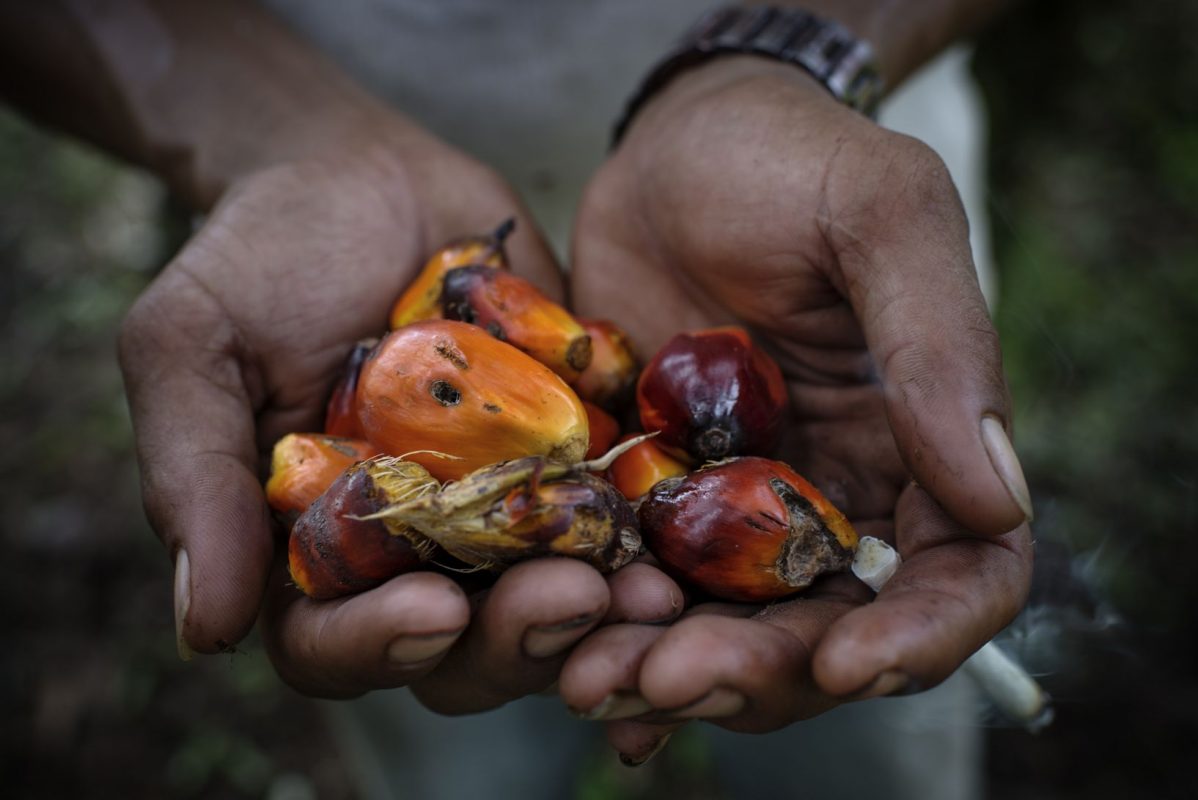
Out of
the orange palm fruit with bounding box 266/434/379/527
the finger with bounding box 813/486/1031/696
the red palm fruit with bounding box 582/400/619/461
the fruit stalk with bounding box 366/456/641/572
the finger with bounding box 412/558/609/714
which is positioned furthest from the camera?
the red palm fruit with bounding box 582/400/619/461

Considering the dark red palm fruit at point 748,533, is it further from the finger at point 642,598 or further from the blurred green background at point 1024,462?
the blurred green background at point 1024,462

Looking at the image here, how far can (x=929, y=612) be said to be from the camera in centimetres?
137

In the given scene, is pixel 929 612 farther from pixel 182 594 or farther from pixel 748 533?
pixel 182 594

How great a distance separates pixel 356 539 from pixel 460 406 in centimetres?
29

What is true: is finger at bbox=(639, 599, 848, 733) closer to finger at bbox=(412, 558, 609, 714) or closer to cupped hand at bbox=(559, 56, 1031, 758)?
cupped hand at bbox=(559, 56, 1031, 758)

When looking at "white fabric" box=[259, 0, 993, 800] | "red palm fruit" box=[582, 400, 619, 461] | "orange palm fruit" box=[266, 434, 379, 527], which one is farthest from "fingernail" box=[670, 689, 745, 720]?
"white fabric" box=[259, 0, 993, 800]

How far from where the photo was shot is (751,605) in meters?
1.66

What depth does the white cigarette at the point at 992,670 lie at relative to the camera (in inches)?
65.6

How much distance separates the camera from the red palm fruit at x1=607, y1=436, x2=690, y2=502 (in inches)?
75.1

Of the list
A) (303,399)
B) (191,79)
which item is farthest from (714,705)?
(191,79)

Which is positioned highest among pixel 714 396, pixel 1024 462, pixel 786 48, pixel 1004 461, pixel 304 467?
pixel 786 48

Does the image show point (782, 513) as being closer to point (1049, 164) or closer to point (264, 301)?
point (264, 301)

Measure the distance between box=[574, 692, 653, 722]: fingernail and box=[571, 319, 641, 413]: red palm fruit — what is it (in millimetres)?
816

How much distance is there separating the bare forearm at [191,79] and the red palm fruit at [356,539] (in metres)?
1.32
